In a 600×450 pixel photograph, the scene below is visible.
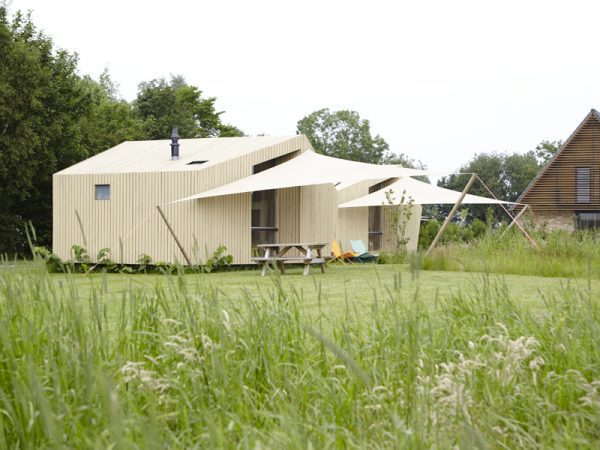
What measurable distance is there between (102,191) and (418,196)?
6.25 meters

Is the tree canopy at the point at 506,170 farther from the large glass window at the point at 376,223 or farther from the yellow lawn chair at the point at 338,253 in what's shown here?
the yellow lawn chair at the point at 338,253

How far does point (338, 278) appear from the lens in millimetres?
11641

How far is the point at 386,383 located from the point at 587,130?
27812mm

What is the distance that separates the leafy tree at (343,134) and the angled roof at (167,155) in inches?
1235

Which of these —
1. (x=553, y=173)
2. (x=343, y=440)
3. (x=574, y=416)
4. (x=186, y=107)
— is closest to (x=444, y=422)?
(x=343, y=440)

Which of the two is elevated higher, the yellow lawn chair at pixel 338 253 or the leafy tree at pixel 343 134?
the leafy tree at pixel 343 134

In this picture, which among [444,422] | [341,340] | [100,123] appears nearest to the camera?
[444,422]

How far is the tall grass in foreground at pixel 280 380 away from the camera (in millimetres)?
2230

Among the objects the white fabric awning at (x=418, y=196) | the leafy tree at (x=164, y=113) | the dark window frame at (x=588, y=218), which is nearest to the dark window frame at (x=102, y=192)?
the white fabric awning at (x=418, y=196)

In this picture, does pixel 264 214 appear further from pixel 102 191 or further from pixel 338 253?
pixel 102 191

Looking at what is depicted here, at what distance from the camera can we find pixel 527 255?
12.4m

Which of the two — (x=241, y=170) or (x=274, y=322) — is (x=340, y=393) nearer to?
(x=274, y=322)

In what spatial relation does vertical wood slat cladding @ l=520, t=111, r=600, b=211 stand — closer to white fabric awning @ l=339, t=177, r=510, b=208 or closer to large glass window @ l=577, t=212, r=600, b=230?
large glass window @ l=577, t=212, r=600, b=230

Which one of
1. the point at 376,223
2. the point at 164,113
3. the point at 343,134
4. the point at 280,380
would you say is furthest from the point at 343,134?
→ the point at 280,380
